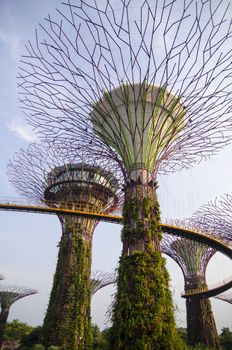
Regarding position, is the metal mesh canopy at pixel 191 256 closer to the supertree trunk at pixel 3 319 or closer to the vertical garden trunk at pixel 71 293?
the vertical garden trunk at pixel 71 293

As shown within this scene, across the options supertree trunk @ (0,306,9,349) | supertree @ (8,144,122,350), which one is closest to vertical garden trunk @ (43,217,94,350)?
supertree @ (8,144,122,350)

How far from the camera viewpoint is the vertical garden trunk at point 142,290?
7.68m

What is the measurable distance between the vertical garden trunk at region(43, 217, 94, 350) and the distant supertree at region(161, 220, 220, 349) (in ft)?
31.5

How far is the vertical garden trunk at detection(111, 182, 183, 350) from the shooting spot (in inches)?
302

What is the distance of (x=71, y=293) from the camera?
19953 millimetres

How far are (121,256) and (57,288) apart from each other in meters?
13.4

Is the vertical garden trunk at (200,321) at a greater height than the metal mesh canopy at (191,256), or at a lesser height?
lesser

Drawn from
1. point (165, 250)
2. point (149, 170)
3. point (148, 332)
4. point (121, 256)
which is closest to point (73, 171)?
point (165, 250)

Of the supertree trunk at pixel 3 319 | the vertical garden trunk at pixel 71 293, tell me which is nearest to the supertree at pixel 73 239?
the vertical garden trunk at pixel 71 293

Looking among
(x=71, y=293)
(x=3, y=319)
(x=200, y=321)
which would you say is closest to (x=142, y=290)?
(x=71, y=293)

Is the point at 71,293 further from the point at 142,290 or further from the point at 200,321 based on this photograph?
the point at 142,290

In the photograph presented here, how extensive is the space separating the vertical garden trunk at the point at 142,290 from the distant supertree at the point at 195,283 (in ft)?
60.7

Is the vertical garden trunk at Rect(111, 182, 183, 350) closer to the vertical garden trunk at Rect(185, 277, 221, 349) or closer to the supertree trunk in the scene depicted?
the vertical garden trunk at Rect(185, 277, 221, 349)

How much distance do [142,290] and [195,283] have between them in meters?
20.7
